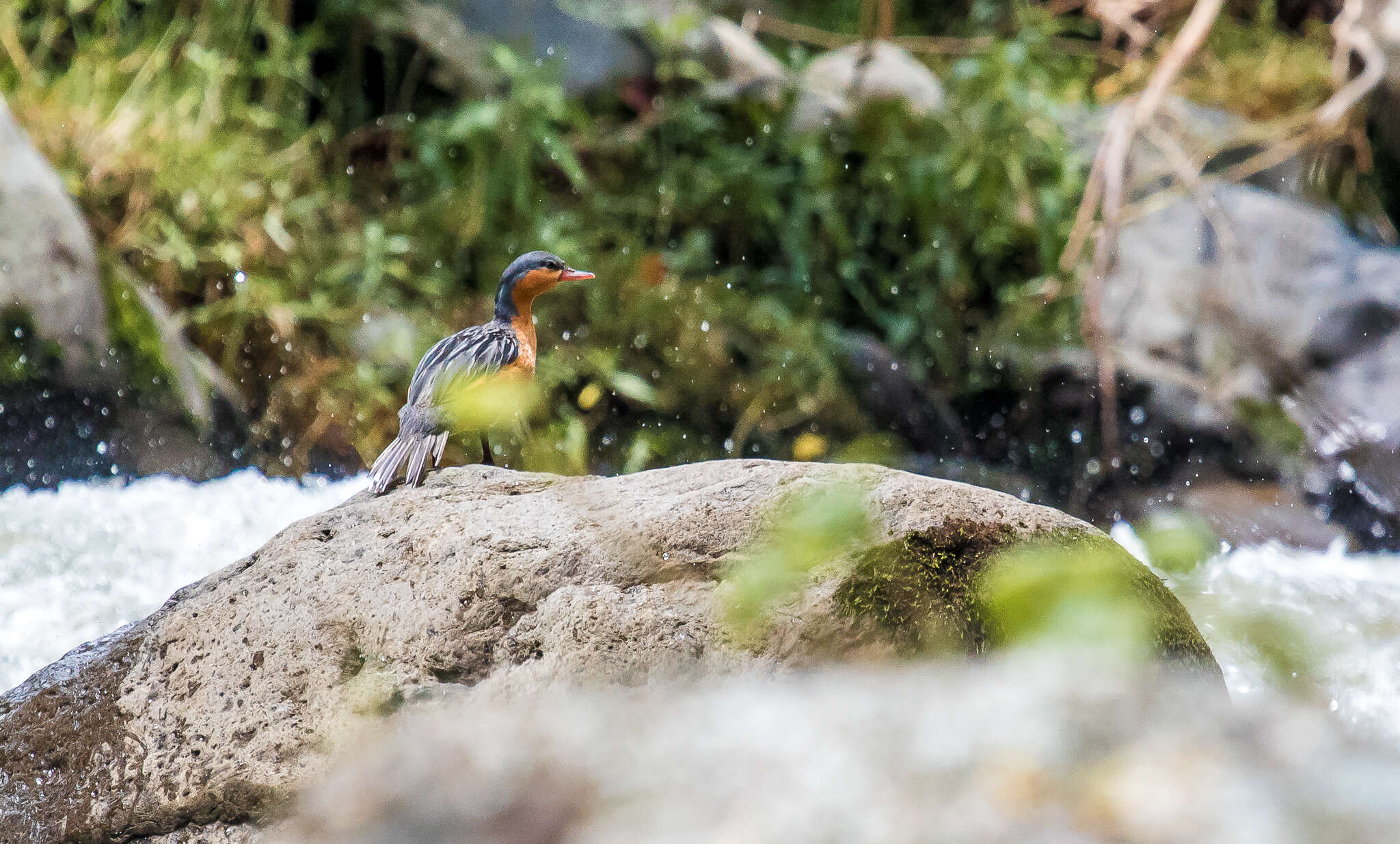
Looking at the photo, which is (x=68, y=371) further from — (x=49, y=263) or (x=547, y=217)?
(x=547, y=217)

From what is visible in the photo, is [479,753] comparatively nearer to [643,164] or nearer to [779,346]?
[779,346]

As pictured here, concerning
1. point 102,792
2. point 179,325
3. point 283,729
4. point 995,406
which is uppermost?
point 283,729

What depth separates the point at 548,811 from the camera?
26.9 inches

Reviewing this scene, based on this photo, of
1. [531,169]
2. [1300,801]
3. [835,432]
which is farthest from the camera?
[531,169]

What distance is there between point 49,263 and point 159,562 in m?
1.73

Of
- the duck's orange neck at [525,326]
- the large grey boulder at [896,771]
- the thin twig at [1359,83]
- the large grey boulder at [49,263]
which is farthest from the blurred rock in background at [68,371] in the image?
the thin twig at [1359,83]

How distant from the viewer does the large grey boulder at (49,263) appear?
4.42 metres

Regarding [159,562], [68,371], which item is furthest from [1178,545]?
[68,371]

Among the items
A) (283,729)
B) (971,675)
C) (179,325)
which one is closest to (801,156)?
(179,325)

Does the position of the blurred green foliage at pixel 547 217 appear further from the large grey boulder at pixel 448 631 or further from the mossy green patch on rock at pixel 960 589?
the mossy green patch on rock at pixel 960 589

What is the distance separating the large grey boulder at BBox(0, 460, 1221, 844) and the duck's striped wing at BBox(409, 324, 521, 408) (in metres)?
0.70

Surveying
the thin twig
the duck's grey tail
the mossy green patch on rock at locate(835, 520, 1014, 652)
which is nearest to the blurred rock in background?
the duck's grey tail

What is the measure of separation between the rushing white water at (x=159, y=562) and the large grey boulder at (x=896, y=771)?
4.17 feet

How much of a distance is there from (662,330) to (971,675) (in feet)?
16.3
